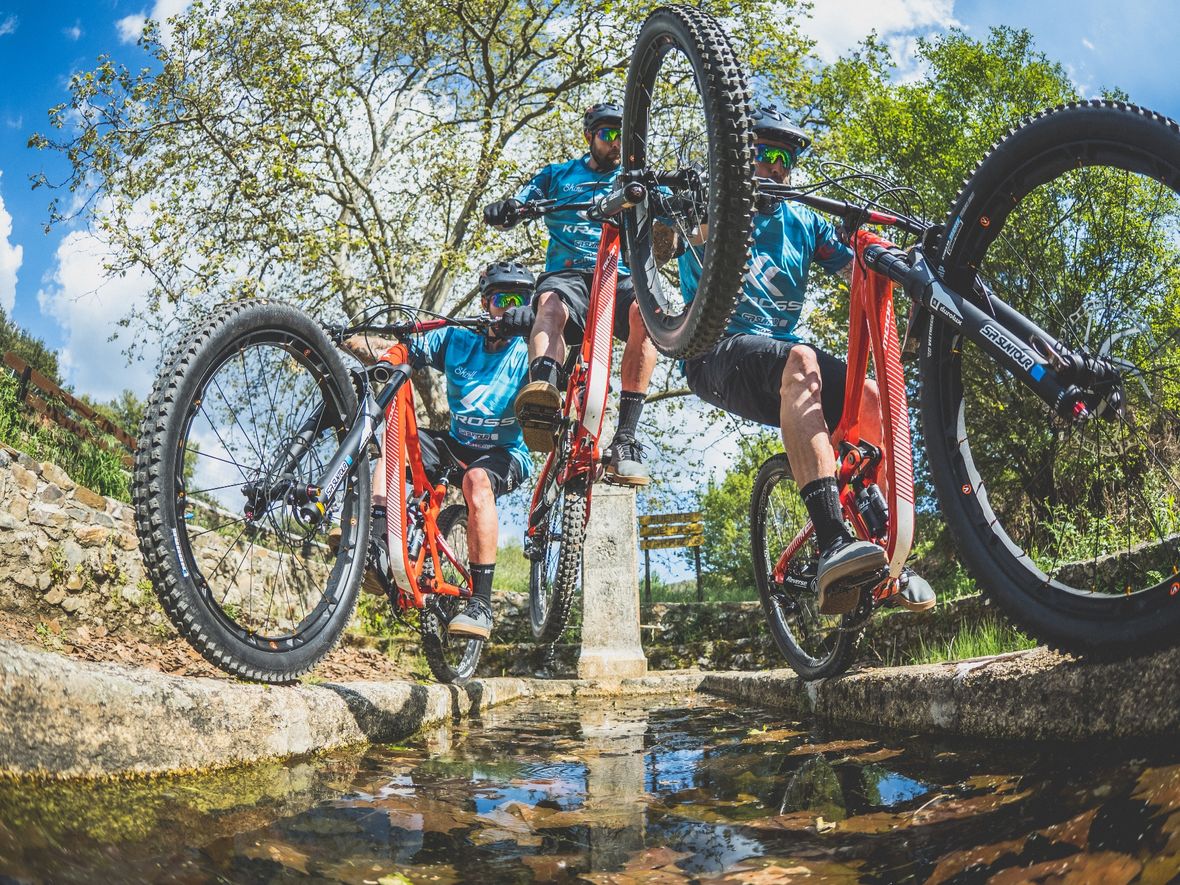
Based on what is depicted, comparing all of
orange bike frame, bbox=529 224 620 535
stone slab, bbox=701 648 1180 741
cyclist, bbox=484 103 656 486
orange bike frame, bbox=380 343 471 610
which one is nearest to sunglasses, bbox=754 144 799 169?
orange bike frame, bbox=529 224 620 535

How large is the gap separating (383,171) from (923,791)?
13782 millimetres

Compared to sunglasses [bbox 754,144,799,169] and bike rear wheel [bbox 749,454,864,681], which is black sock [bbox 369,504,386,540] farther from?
sunglasses [bbox 754,144,799,169]

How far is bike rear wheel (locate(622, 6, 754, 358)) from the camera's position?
2.27m

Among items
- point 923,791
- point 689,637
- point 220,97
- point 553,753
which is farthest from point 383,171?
point 923,791

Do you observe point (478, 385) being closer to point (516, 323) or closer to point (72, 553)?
point (516, 323)

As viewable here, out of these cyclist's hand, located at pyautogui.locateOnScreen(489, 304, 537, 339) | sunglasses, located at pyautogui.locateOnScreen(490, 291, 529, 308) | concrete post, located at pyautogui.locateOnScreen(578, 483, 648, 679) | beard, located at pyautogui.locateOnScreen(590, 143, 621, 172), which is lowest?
concrete post, located at pyautogui.locateOnScreen(578, 483, 648, 679)

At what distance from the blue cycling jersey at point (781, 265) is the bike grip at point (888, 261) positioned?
21.3 inches

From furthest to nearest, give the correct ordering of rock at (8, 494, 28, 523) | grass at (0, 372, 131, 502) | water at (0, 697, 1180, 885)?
grass at (0, 372, 131, 502) → rock at (8, 494, 28, 523) → water at (0, 697, 1180, 885)

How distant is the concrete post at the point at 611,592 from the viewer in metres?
8.68

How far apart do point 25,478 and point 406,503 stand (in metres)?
3.71

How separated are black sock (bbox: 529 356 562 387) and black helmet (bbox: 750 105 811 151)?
49.0 inches

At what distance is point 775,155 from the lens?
3.10 metres

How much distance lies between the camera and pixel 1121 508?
445 cm

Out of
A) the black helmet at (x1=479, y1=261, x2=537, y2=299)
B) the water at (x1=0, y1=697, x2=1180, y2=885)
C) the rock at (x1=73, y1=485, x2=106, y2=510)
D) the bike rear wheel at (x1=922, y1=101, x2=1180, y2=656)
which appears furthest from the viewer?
the rock at (x1=73, y1=485, x2=106, y2=510)
